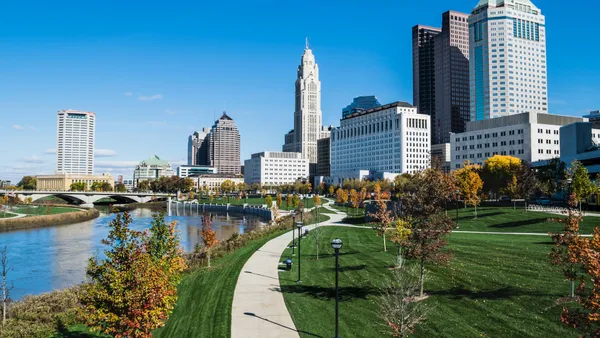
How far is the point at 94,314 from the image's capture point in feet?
56.3

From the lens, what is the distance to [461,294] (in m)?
25.0

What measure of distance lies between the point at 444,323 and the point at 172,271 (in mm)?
12669

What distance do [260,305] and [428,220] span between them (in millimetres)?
10560

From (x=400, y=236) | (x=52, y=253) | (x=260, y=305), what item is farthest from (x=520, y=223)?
(x=52, y=253)

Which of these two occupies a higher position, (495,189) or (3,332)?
(495,189)

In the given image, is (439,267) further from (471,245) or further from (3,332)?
(3,332)

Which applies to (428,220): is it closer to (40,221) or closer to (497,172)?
(497,172)

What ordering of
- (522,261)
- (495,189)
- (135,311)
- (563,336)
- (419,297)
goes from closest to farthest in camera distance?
(135,311) < (563,336) < (419,297) < (522,261) < (495,189)

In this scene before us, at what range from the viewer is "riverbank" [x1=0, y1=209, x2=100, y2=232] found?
8681cm

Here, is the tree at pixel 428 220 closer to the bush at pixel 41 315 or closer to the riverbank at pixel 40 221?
the bush at pixel 41 315

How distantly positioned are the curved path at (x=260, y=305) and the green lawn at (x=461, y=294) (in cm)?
62

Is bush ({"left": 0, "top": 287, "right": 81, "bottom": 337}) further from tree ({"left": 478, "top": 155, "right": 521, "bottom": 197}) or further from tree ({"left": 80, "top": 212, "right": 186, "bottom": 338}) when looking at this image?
tree ({"left": 478, "top": 155, "right": 521, "bottom": 197})

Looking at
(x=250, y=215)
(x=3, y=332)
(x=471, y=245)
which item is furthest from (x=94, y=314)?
(x=250, y=215)

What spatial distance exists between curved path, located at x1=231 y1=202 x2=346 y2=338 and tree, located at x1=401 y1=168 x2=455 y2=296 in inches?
318
